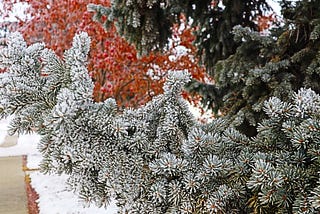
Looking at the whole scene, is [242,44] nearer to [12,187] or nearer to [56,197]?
[56,197]

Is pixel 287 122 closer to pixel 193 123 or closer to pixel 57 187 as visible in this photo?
pixel 193 123

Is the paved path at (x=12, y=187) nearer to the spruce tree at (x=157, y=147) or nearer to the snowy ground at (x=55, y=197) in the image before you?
the snowy ground at (x=55, y=197)

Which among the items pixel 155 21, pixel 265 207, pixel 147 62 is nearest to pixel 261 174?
pixel 265 207

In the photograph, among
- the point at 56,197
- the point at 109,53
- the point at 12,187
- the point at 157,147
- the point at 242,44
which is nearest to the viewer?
the point at 157,147

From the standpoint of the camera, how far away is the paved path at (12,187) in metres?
5.48

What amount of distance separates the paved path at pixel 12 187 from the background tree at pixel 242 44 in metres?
3.63

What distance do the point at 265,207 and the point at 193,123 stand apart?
314mm

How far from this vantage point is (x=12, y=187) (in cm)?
657

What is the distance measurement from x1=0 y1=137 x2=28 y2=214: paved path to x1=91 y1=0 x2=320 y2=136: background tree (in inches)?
143

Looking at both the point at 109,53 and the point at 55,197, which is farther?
the point at 55,197

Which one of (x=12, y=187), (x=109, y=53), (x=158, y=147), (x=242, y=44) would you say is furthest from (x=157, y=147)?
(x=12, y=187)

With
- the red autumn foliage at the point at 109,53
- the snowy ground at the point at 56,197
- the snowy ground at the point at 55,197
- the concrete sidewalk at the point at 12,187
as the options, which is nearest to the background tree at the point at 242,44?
the snowy ground at the point at 56,197

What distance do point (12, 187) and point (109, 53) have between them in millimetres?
3118

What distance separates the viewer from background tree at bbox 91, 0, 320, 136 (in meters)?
1.96
